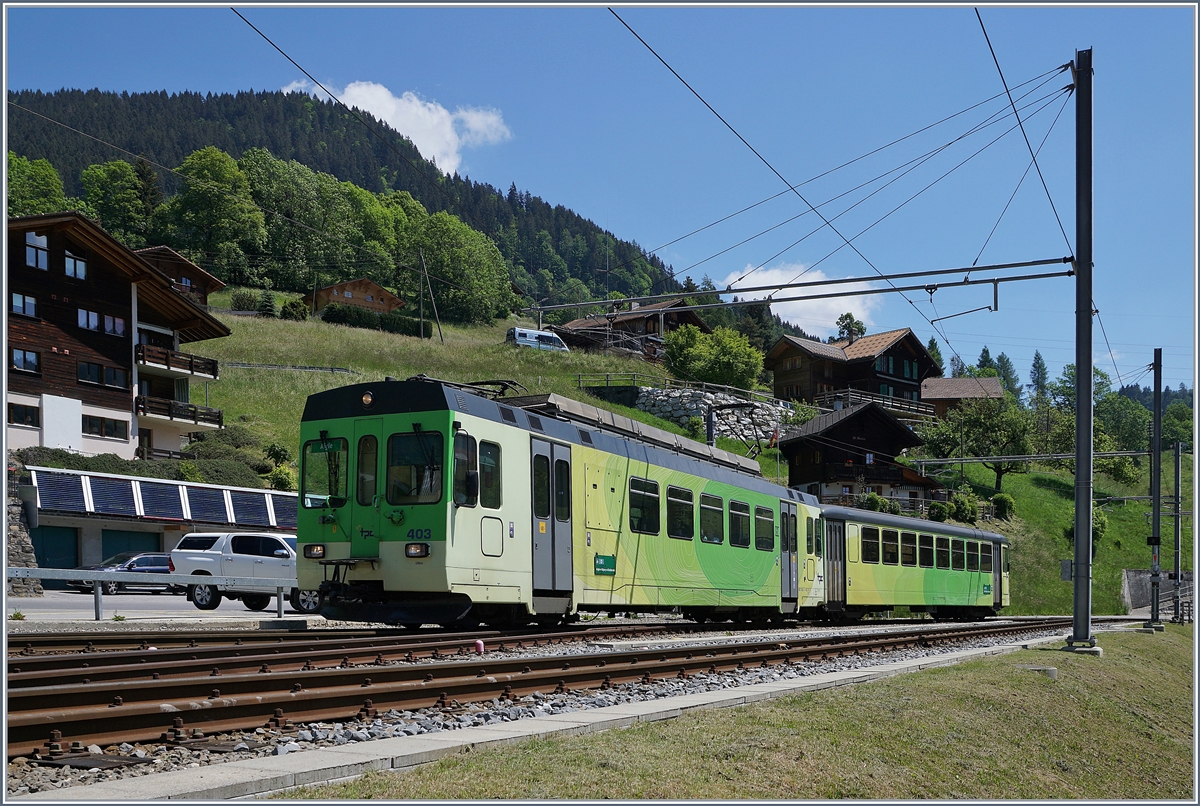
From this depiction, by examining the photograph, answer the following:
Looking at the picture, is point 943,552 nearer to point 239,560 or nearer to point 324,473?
point 239,560

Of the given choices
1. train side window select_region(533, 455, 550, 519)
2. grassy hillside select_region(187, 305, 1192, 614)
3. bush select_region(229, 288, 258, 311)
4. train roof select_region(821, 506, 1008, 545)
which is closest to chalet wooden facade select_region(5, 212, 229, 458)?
grassy hillside select_region(187, 305, 1192, 614)

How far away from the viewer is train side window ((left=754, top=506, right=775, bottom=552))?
71.5 ft

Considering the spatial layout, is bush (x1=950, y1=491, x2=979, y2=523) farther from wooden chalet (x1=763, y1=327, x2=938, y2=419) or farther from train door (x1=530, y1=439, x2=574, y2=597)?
train door (x1=530, y1=439, x2=574, y2=597)

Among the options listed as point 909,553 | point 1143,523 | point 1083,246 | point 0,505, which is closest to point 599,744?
point 0,505

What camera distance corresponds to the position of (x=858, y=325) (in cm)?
11588

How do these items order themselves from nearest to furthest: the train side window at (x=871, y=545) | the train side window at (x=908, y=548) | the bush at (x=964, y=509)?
the train side window at (x=871, y=545)
the train side window at (x=908, y=548)
the bush at (x=964, y=509)

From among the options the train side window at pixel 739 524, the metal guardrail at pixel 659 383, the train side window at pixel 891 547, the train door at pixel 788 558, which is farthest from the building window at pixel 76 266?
the train side window at pixel 891 547

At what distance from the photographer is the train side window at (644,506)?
17.4m

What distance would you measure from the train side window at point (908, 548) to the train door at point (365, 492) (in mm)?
18470

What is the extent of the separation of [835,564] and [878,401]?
55.6m

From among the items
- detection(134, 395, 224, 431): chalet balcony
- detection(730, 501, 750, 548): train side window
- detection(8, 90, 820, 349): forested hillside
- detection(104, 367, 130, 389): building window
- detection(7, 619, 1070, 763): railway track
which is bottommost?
detection(7, 619, 1070, 763): railway track

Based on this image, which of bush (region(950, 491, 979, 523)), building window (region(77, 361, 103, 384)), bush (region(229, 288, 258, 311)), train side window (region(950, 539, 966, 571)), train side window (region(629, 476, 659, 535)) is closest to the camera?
train side window (region(629, 476, 659, 535))

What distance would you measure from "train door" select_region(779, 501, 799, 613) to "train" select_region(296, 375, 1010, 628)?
3.48 ft

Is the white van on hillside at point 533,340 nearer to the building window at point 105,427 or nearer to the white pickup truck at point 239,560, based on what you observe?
the building window at point 105,427
